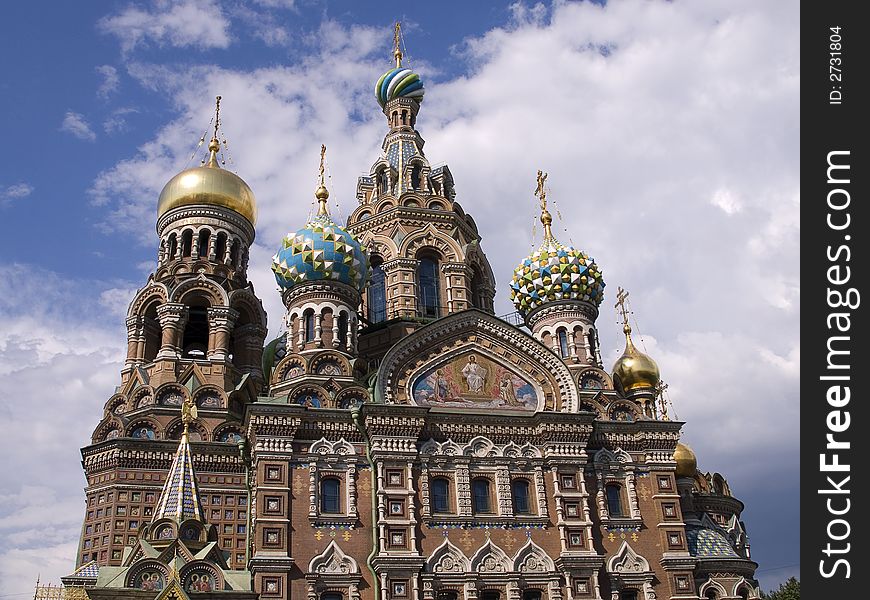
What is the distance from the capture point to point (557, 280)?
24859 mm

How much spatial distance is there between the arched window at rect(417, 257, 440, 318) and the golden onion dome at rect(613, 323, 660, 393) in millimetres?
5635

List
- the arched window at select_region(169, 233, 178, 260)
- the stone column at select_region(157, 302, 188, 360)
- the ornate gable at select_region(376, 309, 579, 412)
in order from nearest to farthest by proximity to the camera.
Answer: the ornate gable at select_region(376, 309, 579, 412) < the stone column at select_region(157, 302, 188, 360) < the arched window at select_region(169, 233, 178, 260)

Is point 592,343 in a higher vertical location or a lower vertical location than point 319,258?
lower

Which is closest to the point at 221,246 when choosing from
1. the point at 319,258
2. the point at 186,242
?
the point at 186,242

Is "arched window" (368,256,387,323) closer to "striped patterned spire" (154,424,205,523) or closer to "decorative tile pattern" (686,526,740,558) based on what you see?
"striped patterned spire" (154,424,205,523)

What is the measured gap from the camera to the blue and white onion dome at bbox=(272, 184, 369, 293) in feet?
72.9

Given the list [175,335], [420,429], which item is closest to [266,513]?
[420,429]

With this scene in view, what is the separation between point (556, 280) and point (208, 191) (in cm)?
1072

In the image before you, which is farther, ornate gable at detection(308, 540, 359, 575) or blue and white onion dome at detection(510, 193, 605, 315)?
blue and white onion dome at detection(510, 193, 605, 315)

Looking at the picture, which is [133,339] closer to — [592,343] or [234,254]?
[234,254]

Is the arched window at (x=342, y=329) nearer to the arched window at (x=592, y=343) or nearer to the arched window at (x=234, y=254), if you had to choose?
the arched window at (x=234, y=254)

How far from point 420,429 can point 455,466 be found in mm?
1166

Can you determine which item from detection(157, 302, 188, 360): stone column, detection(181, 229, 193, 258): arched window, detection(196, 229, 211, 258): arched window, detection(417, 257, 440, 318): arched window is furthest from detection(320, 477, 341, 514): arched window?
detection(181, 229, 193, 258): arched window

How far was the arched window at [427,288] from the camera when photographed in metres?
25.4
